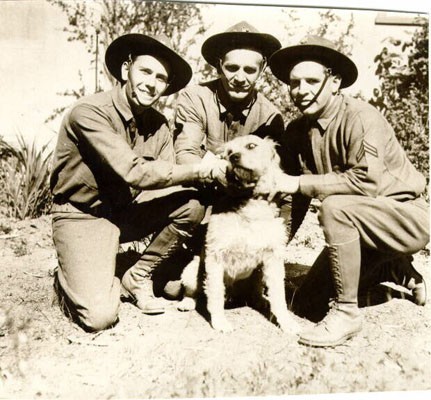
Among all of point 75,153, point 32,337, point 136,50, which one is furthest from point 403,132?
point 32,337

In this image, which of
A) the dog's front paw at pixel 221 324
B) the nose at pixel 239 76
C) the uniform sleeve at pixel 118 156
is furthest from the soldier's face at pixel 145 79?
the dog's front paw at pixel 221 324

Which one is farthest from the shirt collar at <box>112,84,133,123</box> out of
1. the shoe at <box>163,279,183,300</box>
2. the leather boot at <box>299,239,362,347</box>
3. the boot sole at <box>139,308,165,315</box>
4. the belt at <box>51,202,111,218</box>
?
the leather boot at <box>299,239,362,347</box>

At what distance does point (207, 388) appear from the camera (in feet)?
9.34

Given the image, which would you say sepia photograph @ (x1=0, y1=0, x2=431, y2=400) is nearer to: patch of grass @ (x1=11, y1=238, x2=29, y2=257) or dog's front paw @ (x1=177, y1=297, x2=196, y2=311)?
dog's front paw @ (x1=177, y1=297, x2=196, y2=311)

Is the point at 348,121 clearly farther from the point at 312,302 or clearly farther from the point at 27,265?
the point at 27,265

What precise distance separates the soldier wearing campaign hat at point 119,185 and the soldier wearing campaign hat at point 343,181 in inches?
33.7

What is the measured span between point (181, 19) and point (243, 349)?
278cm

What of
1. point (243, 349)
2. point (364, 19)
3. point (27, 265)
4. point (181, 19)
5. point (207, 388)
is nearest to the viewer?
point (207, 388)

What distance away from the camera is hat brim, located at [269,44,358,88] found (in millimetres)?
3443

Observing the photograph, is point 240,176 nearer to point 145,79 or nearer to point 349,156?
point 349,156

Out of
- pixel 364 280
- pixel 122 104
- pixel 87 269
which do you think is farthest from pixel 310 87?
pixel 87 269

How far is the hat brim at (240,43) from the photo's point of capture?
147 inches

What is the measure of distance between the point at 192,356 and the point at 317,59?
7.47 feet

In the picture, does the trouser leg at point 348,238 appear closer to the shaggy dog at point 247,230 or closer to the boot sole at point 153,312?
the shaggy dog at point 247,230
